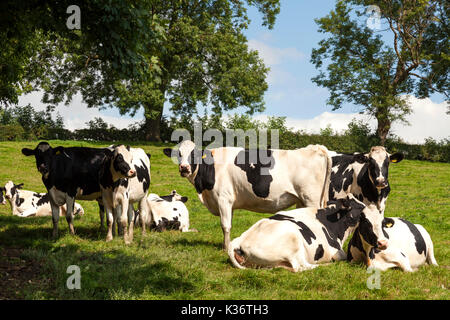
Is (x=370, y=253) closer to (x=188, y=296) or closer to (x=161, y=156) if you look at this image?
(x=188, y=296)

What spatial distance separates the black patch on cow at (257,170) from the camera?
31.1 ft

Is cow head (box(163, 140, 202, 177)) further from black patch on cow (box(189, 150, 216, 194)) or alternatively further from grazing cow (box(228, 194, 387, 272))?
grazing cow (box(228, 194, 387, 272))

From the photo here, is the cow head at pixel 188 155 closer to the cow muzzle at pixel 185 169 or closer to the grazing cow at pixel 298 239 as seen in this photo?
the cow muzzle at pixel 185 169

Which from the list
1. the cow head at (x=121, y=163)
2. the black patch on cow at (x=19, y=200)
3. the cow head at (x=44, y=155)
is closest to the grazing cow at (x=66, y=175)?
the cow head at (x=44, y=155)

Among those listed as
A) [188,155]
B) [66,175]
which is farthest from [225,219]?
[66,175]

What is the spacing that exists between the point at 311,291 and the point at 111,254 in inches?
155

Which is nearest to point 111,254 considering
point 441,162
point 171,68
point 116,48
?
point 116,48

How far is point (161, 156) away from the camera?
2931cm

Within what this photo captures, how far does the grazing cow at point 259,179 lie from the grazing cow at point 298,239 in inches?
45.3

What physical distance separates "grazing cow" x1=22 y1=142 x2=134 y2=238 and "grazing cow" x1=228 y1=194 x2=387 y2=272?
420 cm

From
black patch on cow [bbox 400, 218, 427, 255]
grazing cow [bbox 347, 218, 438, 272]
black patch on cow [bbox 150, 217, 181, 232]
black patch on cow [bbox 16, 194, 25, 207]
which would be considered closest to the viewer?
grazing cow [bbox 347, 218, 438, 272]

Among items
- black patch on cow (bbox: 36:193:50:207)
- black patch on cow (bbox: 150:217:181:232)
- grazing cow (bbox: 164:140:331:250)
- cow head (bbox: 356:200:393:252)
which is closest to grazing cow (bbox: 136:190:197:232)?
black patch on cow (bbox: 150:217:181:232)

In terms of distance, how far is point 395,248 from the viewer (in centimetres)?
767

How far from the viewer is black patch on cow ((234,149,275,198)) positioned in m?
9.47
